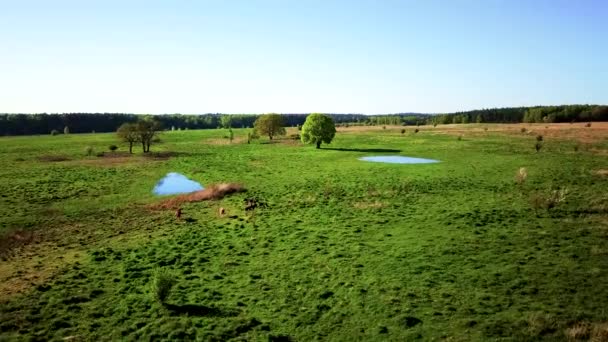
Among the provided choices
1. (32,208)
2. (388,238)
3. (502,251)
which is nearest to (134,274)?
(388,238)

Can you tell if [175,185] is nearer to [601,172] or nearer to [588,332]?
[588,332]

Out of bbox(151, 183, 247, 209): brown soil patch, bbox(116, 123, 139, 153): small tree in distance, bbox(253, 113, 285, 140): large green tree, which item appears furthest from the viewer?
bbox(253, 113, 285, 140): large green tree

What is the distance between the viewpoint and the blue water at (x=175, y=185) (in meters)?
53.7

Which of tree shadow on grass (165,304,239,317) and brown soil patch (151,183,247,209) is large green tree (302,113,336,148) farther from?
tree shadow on grass (165,304,239,317)

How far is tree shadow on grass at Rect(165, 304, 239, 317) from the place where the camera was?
64.4 ft

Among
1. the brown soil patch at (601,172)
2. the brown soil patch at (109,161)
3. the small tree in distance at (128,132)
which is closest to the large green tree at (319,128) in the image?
the brown soil patch at (109,161)

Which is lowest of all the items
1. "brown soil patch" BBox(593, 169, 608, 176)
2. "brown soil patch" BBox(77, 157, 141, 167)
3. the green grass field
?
the green grass field

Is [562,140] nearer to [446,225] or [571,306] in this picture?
[446,225]

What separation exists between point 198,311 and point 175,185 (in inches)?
1613

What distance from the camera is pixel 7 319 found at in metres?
19.1

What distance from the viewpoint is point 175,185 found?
5872 cm

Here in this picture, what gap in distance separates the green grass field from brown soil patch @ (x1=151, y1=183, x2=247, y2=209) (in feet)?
7.17

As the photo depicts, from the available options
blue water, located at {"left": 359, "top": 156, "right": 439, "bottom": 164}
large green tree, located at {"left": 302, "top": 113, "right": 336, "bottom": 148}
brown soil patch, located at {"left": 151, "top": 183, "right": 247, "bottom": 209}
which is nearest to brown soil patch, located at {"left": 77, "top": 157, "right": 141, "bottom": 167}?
brown soil patch, located at {"left": 151, "top": 183, "right": 247, "bottom": 209}

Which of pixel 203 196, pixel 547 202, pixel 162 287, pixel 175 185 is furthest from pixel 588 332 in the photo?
pixel 175 185
